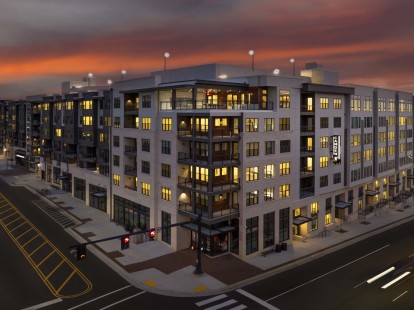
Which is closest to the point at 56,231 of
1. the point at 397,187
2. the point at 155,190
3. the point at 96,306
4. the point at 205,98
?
the point at 155,190

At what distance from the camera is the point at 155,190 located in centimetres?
5228

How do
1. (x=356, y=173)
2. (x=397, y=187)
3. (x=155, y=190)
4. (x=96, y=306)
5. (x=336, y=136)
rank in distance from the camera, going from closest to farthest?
1. (x=96, y=306)
2. (x=155, y=190)
3. (x=336, y=136)
4. (x=356, y=173)
5. (x=397, y=187)

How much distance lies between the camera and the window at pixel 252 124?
154 ft

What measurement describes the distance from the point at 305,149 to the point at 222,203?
17.6 meters

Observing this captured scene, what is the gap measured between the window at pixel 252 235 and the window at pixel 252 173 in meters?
5.04

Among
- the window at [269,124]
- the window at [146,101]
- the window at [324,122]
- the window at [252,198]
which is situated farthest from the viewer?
the window at [324,122]

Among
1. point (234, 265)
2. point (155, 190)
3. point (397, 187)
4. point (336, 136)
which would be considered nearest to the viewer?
point (234, 265)

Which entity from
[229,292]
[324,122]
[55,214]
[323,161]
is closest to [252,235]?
[229,292]

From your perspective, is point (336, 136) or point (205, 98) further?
point (336, 136)

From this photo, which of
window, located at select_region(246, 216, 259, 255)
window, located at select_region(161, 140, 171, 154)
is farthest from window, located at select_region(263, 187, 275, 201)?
window, located at select_region(161, 140, 171, 154)

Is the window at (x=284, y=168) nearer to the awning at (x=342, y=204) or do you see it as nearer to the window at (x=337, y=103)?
the awning at (x=342, y=204)

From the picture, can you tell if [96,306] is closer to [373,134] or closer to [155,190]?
[155,190]

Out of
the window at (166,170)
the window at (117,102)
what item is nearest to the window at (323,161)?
the window at (166,170)

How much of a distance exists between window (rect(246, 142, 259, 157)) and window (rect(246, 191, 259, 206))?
489 cm
